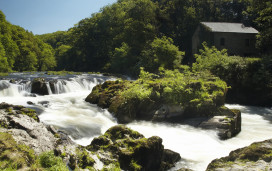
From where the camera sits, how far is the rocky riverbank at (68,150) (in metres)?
5.08

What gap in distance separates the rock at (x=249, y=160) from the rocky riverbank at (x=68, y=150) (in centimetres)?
214

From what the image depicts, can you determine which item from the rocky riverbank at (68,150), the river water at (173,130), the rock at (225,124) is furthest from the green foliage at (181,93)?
the rocky riverbank at (68,150)

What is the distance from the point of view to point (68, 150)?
20.2 feet

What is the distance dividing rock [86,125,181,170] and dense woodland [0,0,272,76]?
22086 millimetres

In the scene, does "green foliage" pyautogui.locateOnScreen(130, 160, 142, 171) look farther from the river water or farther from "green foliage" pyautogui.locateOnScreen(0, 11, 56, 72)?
"green foliage" pyautogui.locateOnScreen(0, 11, 56, 72)

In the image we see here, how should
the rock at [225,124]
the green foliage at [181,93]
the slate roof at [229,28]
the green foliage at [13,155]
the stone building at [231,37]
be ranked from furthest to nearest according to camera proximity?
the stone building at [231,37], the slate roof at [229,28], the green foliage at [181,93], the rock at [225,124], the green foliage at [13,155]

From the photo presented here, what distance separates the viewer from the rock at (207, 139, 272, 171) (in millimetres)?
5492

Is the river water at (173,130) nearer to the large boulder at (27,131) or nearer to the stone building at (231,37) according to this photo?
the large boulder at (27,131)

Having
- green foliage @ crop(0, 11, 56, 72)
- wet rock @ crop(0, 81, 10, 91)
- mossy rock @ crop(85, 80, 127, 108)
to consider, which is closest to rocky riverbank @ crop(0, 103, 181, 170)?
mossy rock @ crop(85, 80, 127, 108)

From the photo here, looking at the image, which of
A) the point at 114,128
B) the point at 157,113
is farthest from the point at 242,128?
the point at 114,128

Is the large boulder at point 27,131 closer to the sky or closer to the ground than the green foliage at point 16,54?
closer to the ground

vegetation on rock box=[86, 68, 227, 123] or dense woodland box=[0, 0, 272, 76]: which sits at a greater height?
dense woodland box=[0, 0, 272, 76]

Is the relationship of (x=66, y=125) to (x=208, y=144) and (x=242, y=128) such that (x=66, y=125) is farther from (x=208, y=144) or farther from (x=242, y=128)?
(x=242, y=128)

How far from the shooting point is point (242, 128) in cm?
1333
